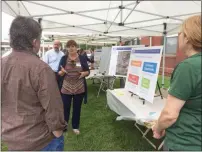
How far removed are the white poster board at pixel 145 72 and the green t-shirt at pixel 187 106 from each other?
1.95 metres

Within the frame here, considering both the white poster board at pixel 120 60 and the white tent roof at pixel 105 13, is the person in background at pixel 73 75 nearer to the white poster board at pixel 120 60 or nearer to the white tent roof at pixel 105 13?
the white tent roof at pixel 105 13

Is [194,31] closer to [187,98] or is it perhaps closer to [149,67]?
[187,98]

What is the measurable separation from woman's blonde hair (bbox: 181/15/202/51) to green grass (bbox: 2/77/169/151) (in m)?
2.71

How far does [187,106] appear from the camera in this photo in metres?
1.31

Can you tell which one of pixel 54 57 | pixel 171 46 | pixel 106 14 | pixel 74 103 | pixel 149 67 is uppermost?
pixel 106 14

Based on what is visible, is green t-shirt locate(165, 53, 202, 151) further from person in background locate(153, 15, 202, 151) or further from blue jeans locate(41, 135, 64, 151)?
blue jeans locate(41, 135, 64, 151)

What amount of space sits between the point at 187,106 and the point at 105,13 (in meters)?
4.78

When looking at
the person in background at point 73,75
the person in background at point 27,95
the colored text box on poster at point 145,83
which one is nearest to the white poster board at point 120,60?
the person in background at point 73,75

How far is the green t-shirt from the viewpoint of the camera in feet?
4.02

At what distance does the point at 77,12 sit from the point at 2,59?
13.1ft

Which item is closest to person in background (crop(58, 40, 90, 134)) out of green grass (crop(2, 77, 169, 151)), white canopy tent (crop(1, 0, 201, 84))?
green grass (crop(2, 77, 169, 151))

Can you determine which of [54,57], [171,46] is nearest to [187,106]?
[54,57]

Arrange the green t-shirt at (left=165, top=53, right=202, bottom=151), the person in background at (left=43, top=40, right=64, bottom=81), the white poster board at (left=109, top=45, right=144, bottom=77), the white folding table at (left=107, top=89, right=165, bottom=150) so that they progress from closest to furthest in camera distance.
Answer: the green t-shirt at (left=165, top=53, right=202, bottom=151) < the white folding table at (left=107, top=89, right=165, bottom=150) < the white poster board at (left=109, top=45, right=144, bottom=77) < the person in background at (left=43, top=40, right=64, bottom=81)

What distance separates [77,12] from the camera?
17.6ft
